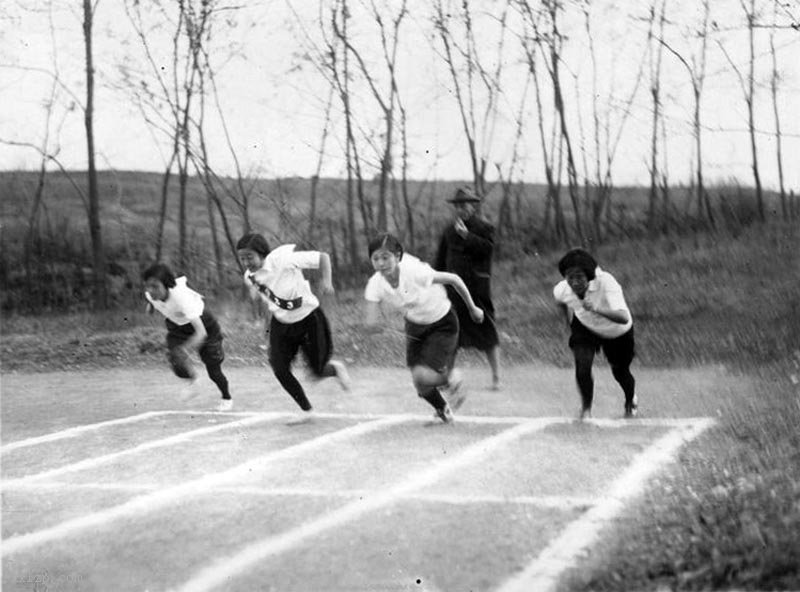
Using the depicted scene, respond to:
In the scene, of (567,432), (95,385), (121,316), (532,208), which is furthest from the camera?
(532,208)

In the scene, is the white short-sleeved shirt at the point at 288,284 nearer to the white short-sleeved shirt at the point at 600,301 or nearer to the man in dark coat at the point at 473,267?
the man in dark coat at the point at 473,267

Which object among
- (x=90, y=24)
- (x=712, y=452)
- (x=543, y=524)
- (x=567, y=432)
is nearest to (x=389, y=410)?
(x=567, y=432)

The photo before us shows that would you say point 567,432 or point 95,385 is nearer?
point 567,432

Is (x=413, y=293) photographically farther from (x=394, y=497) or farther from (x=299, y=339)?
A: (x=394, y=497)

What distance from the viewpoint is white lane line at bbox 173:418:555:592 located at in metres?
4.18

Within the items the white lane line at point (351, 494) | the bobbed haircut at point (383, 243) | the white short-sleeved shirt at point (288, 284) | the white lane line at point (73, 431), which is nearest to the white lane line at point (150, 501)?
the white lane line at point (351, 494)

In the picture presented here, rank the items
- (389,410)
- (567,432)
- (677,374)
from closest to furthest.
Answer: (567,432) < (389,410) < (677,374)

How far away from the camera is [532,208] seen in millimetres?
17438

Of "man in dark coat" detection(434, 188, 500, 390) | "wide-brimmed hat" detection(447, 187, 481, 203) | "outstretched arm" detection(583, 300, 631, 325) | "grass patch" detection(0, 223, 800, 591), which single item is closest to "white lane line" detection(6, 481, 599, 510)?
"grass patch" detection(0, 223, 800, 591)

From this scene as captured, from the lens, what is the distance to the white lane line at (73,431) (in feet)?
24.7

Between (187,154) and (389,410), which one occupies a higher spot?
(187,154)

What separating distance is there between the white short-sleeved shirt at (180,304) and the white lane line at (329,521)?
2794 millimetres

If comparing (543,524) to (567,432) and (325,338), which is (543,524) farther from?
(325,338)

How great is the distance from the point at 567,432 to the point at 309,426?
1912 millimetres
